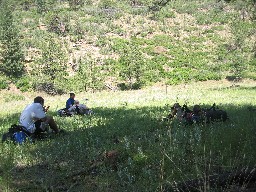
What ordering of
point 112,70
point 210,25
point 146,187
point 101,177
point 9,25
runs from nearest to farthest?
point 146,187, point 101,177, point 9,25, point 112,70, point 210,25

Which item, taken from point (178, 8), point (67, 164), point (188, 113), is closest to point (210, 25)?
point (178, 8)

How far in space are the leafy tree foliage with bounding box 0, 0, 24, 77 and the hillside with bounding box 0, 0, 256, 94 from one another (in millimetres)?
1030

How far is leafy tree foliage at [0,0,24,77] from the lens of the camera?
152 ft

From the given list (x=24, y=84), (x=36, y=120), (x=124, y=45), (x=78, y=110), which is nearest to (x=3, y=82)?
(x=24, y=84)

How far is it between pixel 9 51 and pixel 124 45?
60.6 ft

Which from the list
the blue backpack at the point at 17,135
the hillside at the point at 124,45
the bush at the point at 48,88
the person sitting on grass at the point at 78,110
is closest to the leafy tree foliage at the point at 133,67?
the hillside at the point at 124,45

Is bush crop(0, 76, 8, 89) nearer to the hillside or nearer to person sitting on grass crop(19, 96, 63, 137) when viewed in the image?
the hillside

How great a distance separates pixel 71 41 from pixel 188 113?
156 ft

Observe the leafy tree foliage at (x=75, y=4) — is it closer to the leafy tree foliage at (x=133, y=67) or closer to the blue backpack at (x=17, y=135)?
the leafy tree foliage at (x=133, y=67)

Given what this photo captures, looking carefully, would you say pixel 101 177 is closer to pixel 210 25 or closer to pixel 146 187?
pixel 146 187

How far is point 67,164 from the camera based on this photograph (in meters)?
6.78

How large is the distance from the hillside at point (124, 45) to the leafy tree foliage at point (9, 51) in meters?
1.03

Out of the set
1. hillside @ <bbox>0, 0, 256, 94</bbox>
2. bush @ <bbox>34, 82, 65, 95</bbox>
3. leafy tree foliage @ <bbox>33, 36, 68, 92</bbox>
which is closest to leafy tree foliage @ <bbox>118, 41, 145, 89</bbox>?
hillside @ <bbox>0, 0, 256, 94</bbox>

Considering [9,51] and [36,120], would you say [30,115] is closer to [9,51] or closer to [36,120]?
[36,120]
